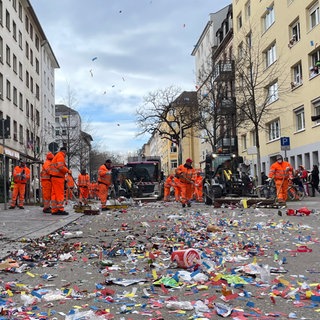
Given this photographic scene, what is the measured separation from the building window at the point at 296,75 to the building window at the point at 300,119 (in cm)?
162

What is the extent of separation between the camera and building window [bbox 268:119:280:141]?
31.4 m

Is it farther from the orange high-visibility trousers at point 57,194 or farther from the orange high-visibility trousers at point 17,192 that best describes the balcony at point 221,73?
the orange high-visibility trousers at point 57,194

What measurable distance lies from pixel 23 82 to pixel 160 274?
128 feet

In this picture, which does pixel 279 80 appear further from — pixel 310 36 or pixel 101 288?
pixel 101 288

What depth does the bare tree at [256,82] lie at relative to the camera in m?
25.2

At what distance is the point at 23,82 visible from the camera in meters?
41.0

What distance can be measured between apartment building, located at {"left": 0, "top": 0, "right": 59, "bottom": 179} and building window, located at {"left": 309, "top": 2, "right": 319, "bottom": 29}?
17.1m

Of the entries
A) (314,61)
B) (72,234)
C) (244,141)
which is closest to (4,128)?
(72,234)

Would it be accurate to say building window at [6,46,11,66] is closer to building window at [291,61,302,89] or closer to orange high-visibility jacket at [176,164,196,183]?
building window at [291,61,302,89]

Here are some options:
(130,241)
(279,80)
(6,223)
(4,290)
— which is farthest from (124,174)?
(4,290)

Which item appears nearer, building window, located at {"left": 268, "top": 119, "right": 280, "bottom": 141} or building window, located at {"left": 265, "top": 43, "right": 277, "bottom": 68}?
building window, located at {"left": 268, "top": 119, "right": 280, "bottom": 141}

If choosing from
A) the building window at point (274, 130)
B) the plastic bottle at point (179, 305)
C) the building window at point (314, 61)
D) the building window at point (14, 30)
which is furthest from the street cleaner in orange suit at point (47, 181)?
the building window at point (14, 30)

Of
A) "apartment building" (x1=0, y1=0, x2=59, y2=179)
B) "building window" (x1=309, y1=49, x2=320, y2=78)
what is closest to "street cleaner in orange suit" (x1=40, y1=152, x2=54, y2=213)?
"apartment building" (x1=0, y1=0, x2=59, y2=179)

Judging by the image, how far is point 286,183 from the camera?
15.4m
